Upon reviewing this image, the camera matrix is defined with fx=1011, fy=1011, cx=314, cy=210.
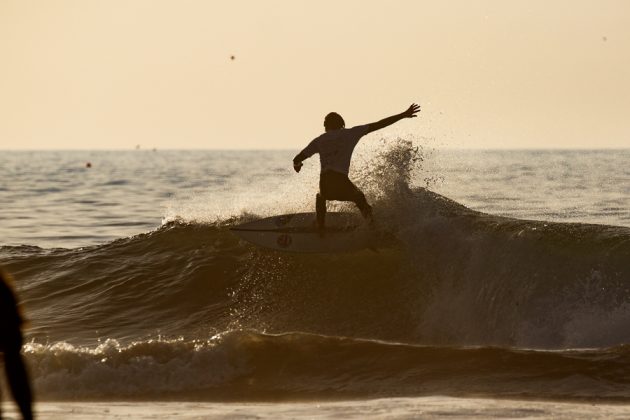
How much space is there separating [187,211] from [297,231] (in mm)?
4493

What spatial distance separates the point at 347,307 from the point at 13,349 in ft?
26.4

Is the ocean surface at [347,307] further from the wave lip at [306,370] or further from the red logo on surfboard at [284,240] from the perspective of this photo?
the red logo on surfboard at [284,240]

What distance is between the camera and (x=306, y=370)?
11.3 m

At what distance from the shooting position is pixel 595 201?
26328 millimetres

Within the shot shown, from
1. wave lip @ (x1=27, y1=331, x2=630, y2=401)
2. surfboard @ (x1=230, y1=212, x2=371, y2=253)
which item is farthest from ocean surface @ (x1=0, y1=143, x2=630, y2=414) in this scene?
surfboard @ (x1=230, y1=212, x2=371, y2=253)

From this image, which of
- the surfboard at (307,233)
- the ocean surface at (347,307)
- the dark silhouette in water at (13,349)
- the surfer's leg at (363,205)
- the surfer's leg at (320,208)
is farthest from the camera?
the surfboard at (307,233)

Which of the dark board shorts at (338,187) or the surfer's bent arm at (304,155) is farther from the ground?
the surfer's bent arm at (304,155)

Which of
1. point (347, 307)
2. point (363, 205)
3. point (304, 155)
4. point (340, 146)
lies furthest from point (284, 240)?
point (340, 146)

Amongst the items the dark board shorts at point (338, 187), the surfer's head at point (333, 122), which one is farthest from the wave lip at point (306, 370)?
the surfer's head at point (333, 122)

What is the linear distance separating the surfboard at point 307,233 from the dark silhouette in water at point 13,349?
805 cm

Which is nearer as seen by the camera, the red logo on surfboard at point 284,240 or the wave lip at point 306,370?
the wave lip at point 306,370

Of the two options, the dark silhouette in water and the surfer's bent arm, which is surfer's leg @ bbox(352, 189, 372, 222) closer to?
the surfer's bent arm

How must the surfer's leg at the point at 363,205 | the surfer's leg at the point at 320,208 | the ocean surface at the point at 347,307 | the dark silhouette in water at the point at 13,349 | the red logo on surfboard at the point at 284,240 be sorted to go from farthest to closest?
the red logo on surfboard at the point at 284,240 < the surfer's leg at the point at 320,208 < the surfer's leg at the point at 363,205 < the ocean surface at the point at 347,307 < the dark silhouette in water at the point at 13,349

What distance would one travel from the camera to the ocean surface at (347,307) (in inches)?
428
